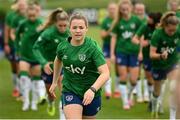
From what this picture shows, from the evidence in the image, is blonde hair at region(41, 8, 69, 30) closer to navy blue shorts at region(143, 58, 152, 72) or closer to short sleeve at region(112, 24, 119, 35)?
short sleeve at region(112, 24, 119, 35)

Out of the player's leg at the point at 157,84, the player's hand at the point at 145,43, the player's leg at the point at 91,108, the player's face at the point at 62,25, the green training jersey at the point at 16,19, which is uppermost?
the player's face at the point at 62,25

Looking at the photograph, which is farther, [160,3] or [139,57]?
[160,3]

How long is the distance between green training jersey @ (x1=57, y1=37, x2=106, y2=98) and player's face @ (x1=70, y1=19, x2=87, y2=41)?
0.42ft

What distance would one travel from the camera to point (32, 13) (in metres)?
11.8

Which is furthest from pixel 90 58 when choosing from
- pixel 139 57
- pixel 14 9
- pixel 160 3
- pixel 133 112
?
pixel 160 3

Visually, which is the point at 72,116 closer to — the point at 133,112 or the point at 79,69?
the point at 79,69

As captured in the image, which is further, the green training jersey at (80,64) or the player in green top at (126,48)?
the player in green top at (126,48)

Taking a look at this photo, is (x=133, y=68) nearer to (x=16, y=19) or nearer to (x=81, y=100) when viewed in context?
(x=16, y=19)

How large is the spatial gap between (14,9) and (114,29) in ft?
9.33

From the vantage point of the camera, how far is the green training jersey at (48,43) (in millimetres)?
9781

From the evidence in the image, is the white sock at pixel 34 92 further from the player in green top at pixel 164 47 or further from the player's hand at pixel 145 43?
the player in green top at pixel 164 47

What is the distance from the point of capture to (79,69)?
6773 millimetres

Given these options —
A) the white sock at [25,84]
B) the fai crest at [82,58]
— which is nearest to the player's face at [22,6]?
the white sock at [25,84]

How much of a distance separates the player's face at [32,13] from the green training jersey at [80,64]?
189 inches
